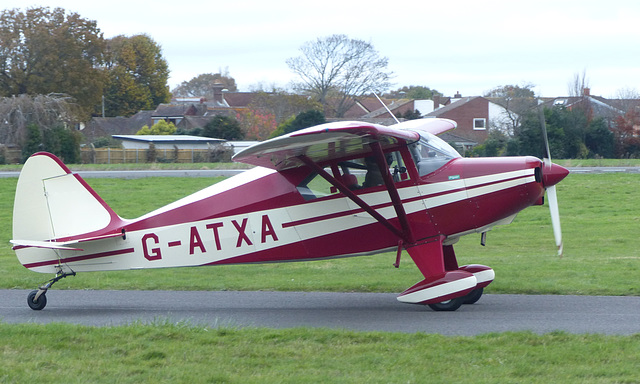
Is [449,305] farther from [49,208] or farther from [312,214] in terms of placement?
[49,208]

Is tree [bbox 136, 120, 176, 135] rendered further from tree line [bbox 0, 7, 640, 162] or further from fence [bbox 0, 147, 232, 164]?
fence [bbox 0, 147, 232, 164]

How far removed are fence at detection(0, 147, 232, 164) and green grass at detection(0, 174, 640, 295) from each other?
2569cm

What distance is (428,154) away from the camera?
997 cm

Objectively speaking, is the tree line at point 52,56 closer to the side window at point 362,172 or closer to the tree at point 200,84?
the side window at point 362,172

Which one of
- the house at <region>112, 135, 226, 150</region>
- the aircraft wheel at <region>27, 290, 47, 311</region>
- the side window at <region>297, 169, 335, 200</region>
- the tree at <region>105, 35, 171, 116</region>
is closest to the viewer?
the side window at <region>297, 169, 335, 200</region>

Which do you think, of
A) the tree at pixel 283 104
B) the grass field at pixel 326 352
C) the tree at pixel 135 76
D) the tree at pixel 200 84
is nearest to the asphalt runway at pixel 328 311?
the grass field at pixel 326 352

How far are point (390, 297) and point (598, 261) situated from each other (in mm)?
5066

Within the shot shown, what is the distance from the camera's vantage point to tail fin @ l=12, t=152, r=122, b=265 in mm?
10141

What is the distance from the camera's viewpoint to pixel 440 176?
980 centimetres

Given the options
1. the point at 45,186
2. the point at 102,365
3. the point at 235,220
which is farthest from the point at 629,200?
the point at 102,365

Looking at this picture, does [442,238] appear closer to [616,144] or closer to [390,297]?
[390,297]

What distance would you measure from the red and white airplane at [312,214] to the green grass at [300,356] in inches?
82.9

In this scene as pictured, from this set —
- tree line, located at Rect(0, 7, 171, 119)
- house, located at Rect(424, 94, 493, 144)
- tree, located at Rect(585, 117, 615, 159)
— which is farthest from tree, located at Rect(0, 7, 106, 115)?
tree, located at Rect(585, 117, 615, 159)

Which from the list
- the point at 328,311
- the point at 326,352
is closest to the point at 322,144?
the point at 328,311
